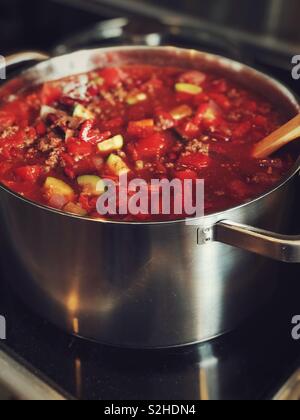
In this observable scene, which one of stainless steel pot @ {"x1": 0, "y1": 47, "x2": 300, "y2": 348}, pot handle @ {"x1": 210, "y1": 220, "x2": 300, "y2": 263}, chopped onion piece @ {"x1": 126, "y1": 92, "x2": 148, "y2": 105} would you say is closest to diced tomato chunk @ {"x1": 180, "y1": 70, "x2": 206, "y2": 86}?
chopped onion piece @ {"x1": 126, "y1": 92, "x2": 148, "y2": 105}

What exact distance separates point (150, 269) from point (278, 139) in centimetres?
47

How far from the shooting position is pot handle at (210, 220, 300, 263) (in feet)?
3.96

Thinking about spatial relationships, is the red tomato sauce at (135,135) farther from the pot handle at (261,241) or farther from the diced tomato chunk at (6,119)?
the pot handle at (261,241)

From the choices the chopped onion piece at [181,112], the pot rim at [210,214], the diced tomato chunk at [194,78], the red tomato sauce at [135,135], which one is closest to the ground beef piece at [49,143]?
the red tomato sauce at [135,135]

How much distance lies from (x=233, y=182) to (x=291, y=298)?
321 millimetres

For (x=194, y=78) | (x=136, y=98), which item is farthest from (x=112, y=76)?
(x=194, y=78)

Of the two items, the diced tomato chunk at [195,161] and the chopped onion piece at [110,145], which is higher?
the chopped onion piece at [110,145]

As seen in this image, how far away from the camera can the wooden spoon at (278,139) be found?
150 centimetres

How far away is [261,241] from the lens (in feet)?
3.99

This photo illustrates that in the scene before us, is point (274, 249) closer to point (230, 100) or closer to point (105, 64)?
point (230, 100)

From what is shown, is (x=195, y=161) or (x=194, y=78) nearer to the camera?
(x=195, y=161)

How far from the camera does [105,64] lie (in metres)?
1.96

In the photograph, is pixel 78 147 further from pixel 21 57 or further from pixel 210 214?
pixel 210 214

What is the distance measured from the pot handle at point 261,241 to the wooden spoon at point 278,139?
0.36m
